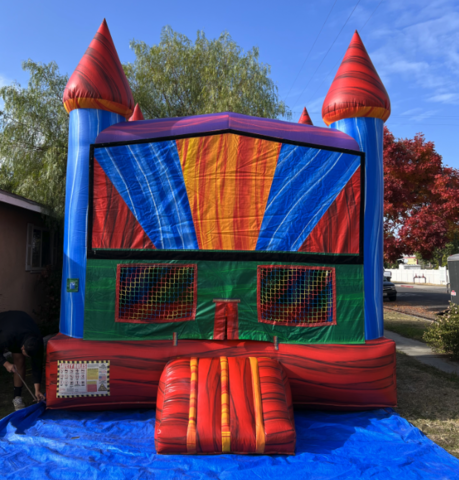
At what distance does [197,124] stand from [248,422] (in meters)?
3.35

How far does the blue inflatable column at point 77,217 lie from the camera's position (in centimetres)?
477

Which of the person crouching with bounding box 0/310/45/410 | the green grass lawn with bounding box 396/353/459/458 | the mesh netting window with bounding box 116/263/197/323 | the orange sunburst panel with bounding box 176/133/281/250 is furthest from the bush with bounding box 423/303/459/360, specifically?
the person crouching with bounding box 0/310/45/410

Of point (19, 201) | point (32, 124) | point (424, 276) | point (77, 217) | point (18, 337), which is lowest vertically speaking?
point (18, 337)

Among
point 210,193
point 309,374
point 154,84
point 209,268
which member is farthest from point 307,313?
point 154,84

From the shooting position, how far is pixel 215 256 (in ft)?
15.7

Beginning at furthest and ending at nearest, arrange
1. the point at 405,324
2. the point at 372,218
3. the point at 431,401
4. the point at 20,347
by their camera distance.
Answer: the point at 405,324 → the point at 431,401 → the point at 372,218 → the point at 20,347

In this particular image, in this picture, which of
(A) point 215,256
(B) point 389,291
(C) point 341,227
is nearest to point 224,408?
(A) point 215,256

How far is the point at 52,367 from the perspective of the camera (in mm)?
Result: 4574

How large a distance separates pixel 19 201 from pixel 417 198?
1397 cm

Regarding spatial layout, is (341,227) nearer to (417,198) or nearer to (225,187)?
(225,187)

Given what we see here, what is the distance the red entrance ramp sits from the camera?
145 inches

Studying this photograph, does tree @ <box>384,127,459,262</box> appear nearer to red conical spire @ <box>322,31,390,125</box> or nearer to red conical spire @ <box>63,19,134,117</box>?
red conical spire @ <box>322,31,390,125</box>

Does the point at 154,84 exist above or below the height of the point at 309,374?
above

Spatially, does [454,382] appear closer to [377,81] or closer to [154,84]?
[377,81]
